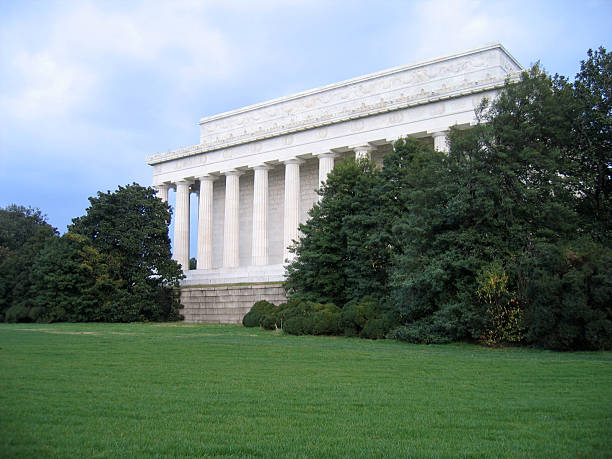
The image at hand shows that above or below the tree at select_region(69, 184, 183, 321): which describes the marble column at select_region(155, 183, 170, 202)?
above

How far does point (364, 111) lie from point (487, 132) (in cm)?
2725

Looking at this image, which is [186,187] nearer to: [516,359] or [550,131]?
[550,131]

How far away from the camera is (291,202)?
55.3m

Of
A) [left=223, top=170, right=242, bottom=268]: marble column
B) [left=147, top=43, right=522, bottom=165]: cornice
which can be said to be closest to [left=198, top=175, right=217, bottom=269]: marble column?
[left=223, top=170, right=242, bottom=268]: marble column

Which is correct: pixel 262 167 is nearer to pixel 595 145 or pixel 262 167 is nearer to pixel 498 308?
pixel 595 145

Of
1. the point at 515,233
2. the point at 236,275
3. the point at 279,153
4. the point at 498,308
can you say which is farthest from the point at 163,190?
the point at 498,308

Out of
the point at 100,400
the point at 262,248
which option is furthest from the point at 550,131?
the point at 262,248

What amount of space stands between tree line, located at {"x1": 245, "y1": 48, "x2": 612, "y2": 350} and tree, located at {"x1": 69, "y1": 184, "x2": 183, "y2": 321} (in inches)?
799

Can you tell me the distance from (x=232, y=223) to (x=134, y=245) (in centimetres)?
1664

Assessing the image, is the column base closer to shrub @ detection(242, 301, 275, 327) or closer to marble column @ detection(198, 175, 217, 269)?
marble column @ detection(198, 175, 217, 269)

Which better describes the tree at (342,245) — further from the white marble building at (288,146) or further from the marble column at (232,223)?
the marble column at (232,223)

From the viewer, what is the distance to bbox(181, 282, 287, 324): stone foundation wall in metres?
43.4

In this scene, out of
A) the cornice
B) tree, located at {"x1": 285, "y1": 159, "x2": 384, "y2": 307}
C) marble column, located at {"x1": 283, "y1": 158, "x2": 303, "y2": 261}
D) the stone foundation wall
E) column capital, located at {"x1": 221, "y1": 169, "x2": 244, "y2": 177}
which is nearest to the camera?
tree, located at {"x1": 285, "y1": 159, "x2": 384, "y2": 307}

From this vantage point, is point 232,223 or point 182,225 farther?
point 182,225
